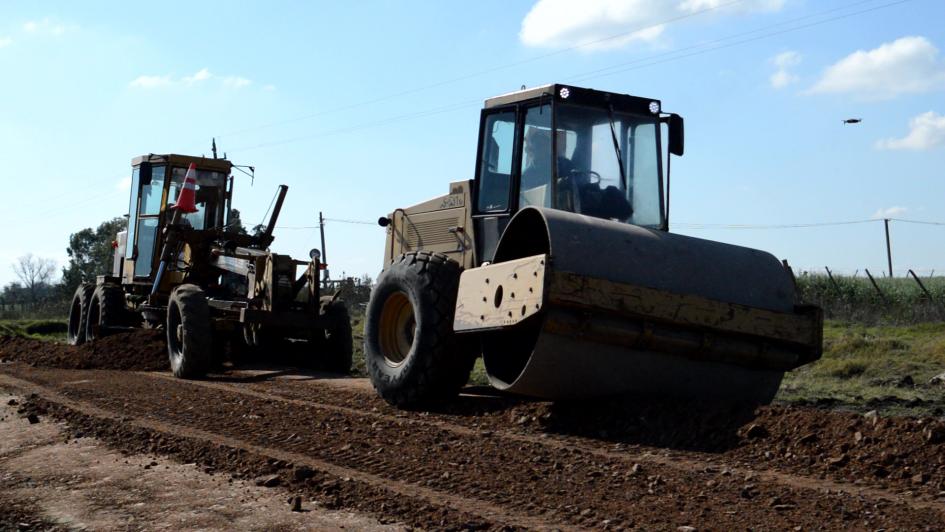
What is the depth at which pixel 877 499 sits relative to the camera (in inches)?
219

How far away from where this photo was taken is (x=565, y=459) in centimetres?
684

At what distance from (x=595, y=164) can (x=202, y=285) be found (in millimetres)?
8409

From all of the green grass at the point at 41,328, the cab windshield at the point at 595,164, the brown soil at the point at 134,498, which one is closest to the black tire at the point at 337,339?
the cab windshield at the point at 595,164

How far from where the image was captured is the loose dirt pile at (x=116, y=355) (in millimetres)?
15320

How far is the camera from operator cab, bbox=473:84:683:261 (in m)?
9.17

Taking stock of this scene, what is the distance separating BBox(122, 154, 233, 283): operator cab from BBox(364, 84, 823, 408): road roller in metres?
7.00

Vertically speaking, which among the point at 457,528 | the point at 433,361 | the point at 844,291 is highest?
the point at 844,291

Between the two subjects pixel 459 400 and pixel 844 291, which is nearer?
pixel 459 400

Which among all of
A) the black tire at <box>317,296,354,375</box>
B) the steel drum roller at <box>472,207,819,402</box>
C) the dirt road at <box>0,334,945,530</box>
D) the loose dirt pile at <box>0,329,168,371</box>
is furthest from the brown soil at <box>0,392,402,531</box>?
the loose dirt pile at <box>0,329,168,371</box>

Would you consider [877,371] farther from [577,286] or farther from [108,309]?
[108,309]

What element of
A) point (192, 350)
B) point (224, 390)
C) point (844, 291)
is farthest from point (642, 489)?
point (844, 291)

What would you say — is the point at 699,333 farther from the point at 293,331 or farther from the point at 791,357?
the point at 293,331

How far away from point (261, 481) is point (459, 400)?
3.66m

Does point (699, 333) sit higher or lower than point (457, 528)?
higher
